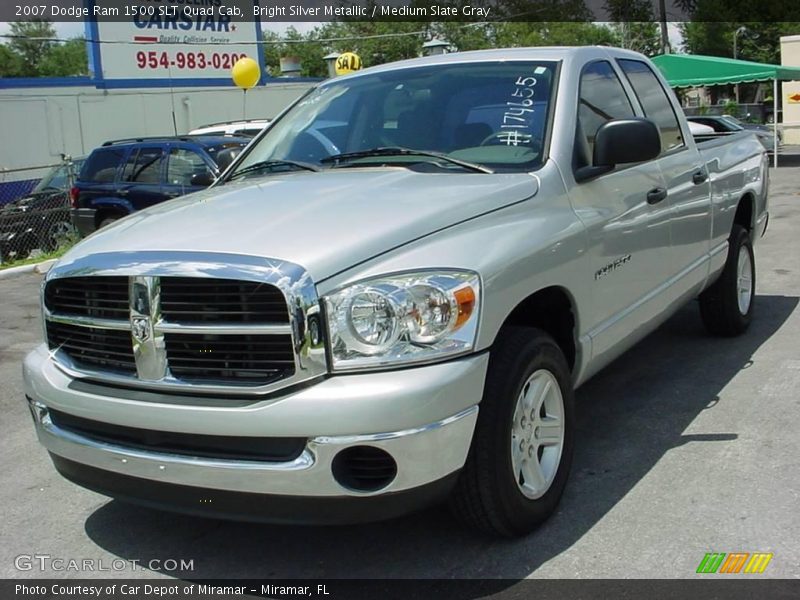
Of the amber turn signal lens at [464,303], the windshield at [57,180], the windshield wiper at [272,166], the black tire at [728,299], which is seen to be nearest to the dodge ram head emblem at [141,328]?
the amber turn signal lens at [464,303]

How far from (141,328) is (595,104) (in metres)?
2.50

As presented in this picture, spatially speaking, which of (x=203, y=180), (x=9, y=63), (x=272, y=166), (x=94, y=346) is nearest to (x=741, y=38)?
(x=203, y=180)

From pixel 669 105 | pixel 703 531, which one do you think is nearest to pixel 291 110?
pixel 669 105

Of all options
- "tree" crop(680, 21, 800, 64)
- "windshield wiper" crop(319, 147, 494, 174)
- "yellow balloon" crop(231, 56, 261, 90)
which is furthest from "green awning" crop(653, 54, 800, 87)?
"tree" crop(680, 21, 800, 64)

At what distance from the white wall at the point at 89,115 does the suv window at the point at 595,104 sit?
59.9 feet

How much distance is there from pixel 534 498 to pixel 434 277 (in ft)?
3.32

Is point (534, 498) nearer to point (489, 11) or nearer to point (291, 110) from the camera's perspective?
point (291, 110)

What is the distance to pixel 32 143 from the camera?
21.4 m

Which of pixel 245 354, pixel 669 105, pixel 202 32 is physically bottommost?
pixel 245 354

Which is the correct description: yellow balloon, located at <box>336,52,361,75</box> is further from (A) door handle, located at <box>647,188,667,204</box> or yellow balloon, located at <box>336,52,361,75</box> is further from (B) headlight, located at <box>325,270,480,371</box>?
(B) headlight, located at <box>325,270,480,371</box>

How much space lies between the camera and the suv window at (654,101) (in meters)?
5.04

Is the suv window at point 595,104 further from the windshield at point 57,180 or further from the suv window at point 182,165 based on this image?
the windshield at point 57,180

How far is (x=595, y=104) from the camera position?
174 inches

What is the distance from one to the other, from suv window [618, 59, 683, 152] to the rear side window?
8442 mm
